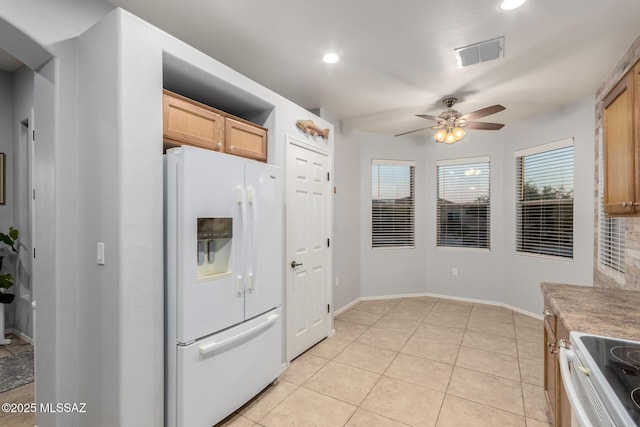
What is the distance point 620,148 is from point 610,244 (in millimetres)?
1853

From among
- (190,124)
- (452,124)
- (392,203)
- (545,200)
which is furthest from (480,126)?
(190,124)

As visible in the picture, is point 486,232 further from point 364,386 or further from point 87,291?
point 87,291

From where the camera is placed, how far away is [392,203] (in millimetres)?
5344

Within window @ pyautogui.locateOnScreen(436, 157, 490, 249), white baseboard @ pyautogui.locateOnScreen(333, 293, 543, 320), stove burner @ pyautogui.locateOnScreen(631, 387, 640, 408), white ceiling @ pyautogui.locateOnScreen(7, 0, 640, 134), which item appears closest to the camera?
stove burner @ pyautogui.locateOnScreen(631, 387, 640, 408)

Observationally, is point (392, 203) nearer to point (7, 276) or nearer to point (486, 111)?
point (486, 111)

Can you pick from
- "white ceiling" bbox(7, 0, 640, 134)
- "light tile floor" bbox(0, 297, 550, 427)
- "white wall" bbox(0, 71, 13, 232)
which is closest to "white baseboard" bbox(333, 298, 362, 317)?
"light tile floor" bbox(0, 297, 550, 427)

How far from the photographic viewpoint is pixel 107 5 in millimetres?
2008

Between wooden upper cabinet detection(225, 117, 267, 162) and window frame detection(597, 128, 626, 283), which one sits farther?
window frame detection(597, 128, 626, 283)

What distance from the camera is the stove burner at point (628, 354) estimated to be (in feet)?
3.54

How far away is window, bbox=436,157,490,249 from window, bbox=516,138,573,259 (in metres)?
0.52

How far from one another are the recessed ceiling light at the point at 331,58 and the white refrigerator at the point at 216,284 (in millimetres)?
1148

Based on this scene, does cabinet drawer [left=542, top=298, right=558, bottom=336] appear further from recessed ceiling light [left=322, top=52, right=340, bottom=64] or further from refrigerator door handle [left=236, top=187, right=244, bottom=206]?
recessed ceiling light [left=322, top=52, right=340, bottom=64]

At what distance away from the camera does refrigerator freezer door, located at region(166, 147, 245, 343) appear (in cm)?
181

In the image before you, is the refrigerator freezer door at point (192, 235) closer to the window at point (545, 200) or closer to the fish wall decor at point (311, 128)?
the fish wall decor at point (311, 128)
